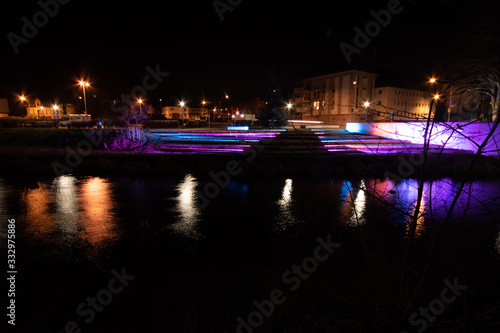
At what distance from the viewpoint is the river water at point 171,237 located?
4246mm

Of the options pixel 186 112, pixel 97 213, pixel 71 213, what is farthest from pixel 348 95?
pixel 186 112

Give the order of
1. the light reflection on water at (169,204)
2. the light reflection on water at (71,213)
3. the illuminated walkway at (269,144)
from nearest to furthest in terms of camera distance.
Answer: the light reflection on water at (71,213) → the light reflection on water at (169,204) → the illuminated walkway at (269,144)

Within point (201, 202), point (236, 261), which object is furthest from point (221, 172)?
point (236, 261)

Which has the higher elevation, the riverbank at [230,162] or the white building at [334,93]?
the white building at [334,93]

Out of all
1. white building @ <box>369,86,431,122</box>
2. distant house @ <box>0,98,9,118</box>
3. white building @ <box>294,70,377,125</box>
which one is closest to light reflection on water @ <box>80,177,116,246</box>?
white building @ <box>294,70,377,125</box>

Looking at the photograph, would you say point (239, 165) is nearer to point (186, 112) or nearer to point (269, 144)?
point (269, 144)

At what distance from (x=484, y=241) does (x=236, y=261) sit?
19.5ft

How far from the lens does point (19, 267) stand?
5.43m


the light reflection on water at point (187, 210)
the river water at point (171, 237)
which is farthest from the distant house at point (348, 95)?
the river water at point (171, 237)

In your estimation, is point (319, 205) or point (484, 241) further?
point (319, 205)

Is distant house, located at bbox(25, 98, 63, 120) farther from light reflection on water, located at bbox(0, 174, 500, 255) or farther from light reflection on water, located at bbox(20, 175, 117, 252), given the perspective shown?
light reflection on water, located at bbox(20, 175, 117, 252)

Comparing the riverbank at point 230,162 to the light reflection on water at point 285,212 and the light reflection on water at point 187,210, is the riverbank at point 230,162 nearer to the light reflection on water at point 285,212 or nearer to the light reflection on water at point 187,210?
the light reflection on water at point 187,210

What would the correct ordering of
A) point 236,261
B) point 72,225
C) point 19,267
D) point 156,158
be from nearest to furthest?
1. point 19,267
2. point 236,261
3. point 72,225
4. point 156,158

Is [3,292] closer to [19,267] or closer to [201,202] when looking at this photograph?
[19,267]
